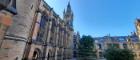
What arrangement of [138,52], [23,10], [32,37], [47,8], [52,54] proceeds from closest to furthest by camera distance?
[23,10] < [32,37] < [47,8] < [52,54] < [138,52]

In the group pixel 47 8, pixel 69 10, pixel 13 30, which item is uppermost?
pixel 69 10

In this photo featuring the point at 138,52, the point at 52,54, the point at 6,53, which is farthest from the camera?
the point at 138,52

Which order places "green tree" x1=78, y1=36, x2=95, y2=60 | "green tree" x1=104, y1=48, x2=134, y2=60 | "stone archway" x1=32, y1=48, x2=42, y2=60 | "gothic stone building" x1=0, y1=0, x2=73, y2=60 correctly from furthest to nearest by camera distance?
"green tree" x1=78, y1=36, x2=95, y2=60 → "green tree" x1=104, y1=48, x2=134, y2=60 → "stone archway" x1=32, y1=48, x2=42, y2=60 → "gothic stone building" x1=0, y1=0, x2=73, y2=60

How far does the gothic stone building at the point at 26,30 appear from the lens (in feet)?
11.8

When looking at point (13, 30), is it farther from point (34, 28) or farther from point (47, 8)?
point (47, 8)

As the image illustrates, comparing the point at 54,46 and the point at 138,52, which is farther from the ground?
the point at 54,46

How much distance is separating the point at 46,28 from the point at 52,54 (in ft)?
19.4

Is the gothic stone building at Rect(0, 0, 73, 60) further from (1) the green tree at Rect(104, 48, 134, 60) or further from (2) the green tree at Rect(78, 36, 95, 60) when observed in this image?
(1) the green tree at Rect(104, 48, 134, 60)

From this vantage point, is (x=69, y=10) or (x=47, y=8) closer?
(x=47, y=8)

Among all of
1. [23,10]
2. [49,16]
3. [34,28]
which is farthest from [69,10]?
[23,10]

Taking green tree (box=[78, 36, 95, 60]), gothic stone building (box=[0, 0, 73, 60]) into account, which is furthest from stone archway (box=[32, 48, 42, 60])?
green tree (box=[78, 36, 95, 60])

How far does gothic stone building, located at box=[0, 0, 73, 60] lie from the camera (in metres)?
3.61

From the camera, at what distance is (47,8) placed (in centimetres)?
1800

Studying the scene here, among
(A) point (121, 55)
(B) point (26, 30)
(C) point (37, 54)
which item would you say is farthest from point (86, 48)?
(B) point (26, 30)
